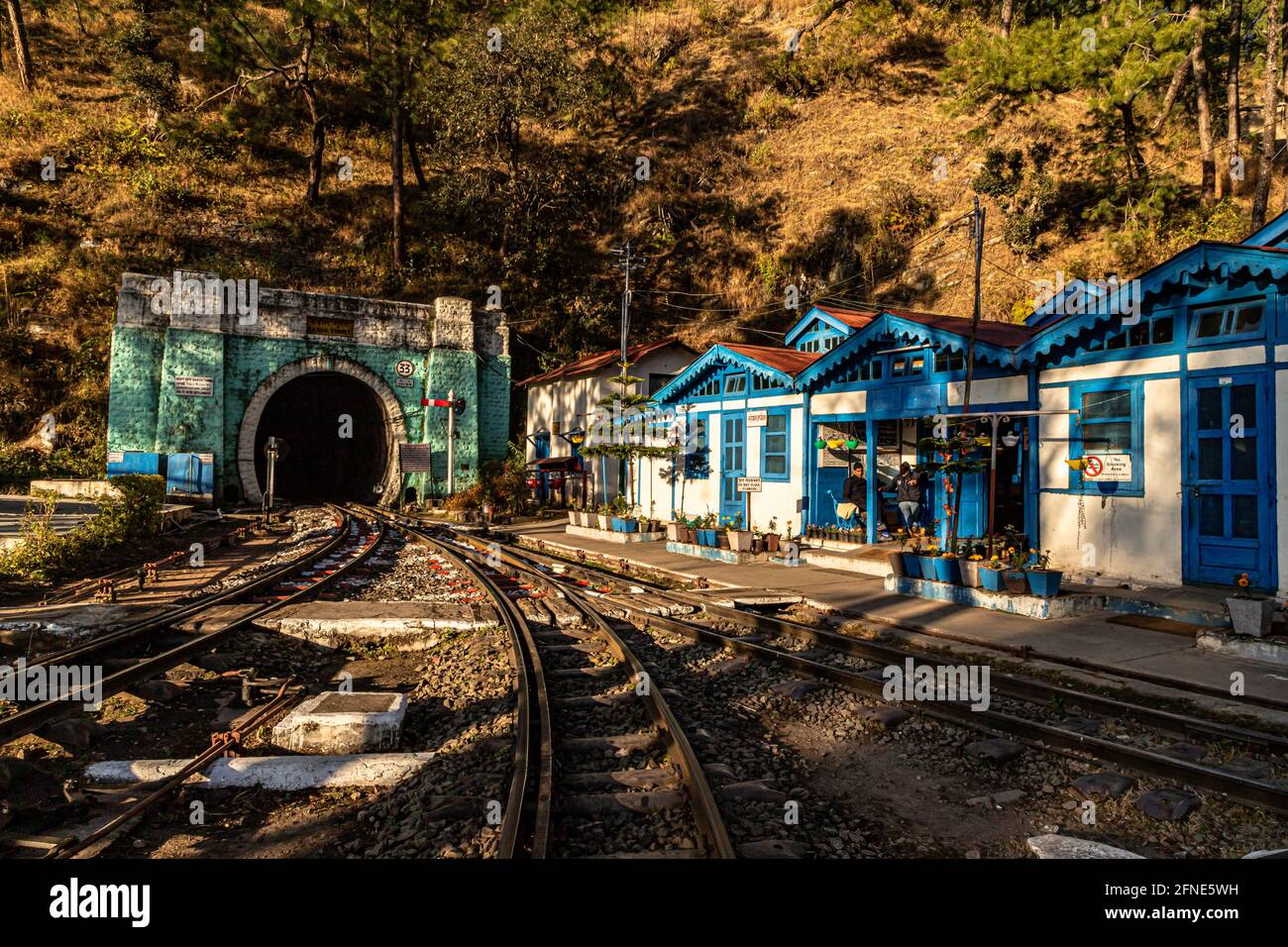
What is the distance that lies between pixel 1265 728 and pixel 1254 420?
5.83 metres

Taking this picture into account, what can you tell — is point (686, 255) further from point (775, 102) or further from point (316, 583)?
point (316, 583)

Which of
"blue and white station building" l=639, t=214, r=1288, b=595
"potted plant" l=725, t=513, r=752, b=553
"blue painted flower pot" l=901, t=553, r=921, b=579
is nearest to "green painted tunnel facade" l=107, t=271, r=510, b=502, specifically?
"blue and white station building" l=639, t=214, r=1288, b=595

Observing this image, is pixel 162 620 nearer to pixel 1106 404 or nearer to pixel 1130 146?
pixel 1106 404

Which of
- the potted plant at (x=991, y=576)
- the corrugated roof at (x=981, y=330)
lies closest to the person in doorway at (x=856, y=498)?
the corrugated roof at (x=981, y=330)

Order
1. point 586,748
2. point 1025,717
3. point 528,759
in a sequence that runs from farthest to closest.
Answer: point 1025,717 → point 586,748 → point 528,759

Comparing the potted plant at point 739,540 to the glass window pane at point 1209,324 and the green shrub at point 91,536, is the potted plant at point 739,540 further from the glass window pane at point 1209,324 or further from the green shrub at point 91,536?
the green shrub at point 91,536

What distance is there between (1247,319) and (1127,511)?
10.5 ft

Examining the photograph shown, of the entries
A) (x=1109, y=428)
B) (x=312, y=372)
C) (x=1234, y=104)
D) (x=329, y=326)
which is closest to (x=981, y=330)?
(x=1109, y=428)

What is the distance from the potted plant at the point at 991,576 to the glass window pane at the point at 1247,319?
15.2 feet

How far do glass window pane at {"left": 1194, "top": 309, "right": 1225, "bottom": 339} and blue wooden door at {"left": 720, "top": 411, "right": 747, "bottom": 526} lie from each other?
10.0 m

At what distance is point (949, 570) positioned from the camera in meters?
11.7

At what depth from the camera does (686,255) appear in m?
43.7

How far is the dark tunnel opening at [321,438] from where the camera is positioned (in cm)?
3822
